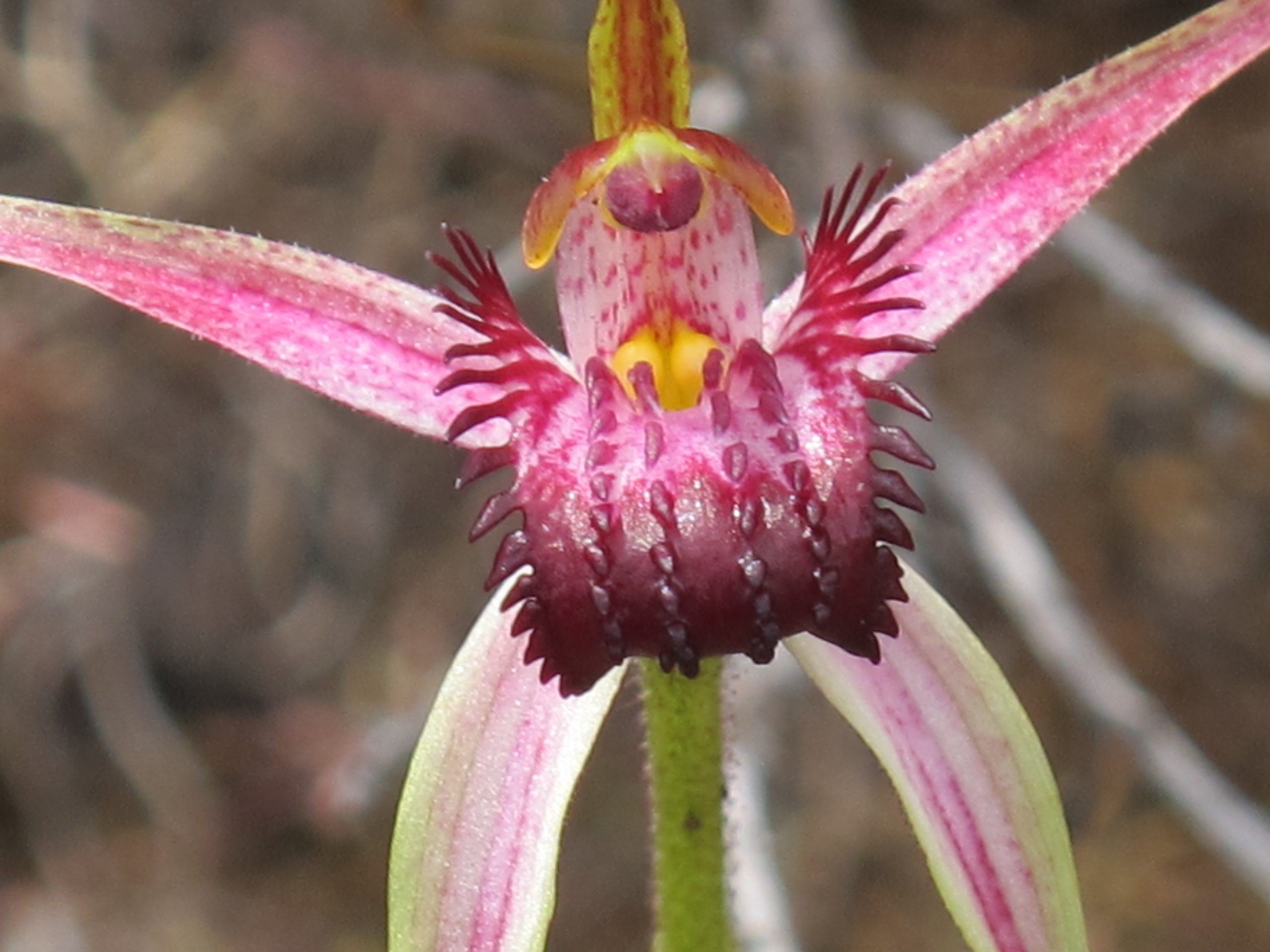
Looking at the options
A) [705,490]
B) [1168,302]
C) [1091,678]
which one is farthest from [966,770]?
[1168,302]

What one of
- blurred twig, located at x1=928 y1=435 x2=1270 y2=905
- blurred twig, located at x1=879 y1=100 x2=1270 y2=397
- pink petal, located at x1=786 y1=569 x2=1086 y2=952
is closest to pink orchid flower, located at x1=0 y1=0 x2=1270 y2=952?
pink petal, located at x1=786 y1=569 x2=1086 y2=952

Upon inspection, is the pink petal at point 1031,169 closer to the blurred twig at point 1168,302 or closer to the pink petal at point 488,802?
the pink petal at point 488,802

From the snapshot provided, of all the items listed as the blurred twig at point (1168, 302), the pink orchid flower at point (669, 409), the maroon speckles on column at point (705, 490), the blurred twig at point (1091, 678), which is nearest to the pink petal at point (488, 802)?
the pink orchid flower at point (669, 409)

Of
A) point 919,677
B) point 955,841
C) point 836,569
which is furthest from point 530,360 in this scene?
point 955,841

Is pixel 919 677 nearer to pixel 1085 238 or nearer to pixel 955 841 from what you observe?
pixel 955 841

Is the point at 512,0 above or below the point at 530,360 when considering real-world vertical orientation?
above

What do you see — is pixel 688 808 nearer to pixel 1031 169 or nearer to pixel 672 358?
pixel 672 358
